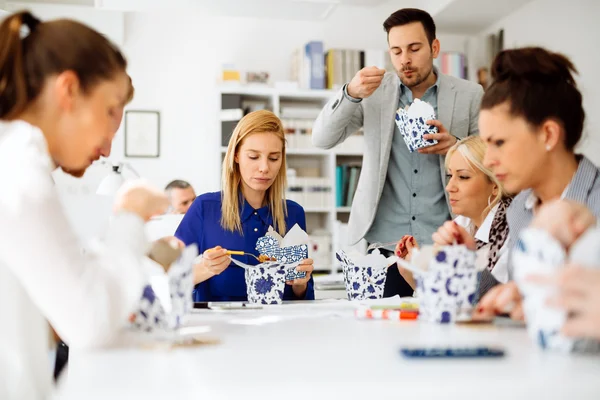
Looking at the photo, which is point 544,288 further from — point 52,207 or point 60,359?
point 60,359

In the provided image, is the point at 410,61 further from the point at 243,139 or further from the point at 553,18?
the point at 553,18

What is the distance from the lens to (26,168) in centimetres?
95

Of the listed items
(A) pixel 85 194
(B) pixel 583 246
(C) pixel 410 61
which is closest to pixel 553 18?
(C) pixel 410 61

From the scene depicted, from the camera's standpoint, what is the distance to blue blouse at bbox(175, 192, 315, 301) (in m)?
2.08

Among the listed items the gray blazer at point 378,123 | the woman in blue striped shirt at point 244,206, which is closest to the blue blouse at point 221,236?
the woman in blue striped shirt at point 244,206

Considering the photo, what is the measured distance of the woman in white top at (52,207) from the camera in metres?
0.90

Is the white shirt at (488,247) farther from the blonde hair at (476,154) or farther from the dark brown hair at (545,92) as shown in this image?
the dark brown hair at (545,92)

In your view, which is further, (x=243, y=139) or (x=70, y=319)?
(x=243, y=139)

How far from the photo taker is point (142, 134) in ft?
16.5

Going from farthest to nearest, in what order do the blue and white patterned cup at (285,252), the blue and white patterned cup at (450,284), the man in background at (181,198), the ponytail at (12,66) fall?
the man in background at (181,198), the blue and white patterned cup at (285,252), the blue and white patterned cup at (450,284), the ponytail at (12,66)

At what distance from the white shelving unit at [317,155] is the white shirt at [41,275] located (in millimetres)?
3916

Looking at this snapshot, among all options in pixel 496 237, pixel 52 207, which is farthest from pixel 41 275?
pixel 496 237

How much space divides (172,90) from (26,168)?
14.0ft

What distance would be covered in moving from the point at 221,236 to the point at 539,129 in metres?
1.22
